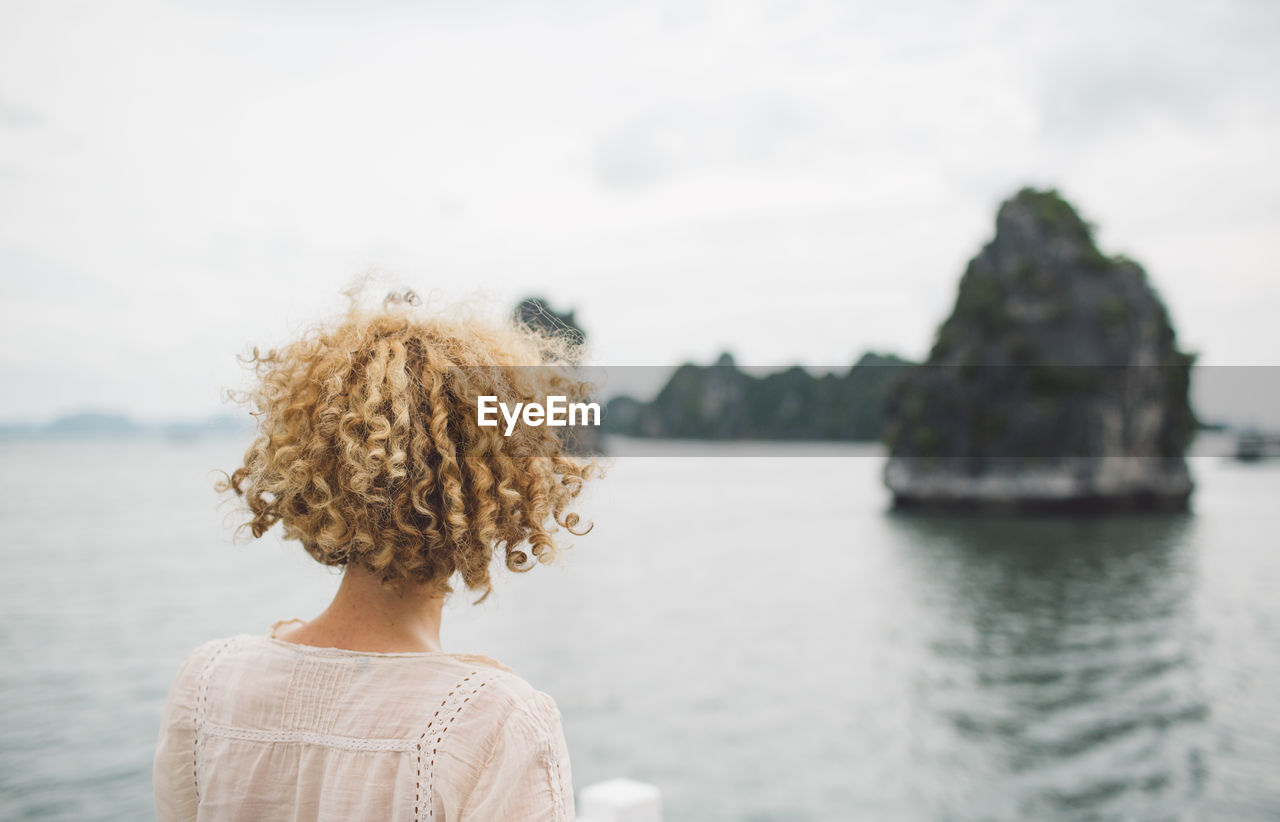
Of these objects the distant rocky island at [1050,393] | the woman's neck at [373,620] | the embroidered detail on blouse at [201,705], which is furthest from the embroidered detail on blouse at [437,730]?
the distant rocky island at [1050,393]

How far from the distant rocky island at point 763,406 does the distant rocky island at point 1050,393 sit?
77.9 metres

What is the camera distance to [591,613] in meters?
30.9

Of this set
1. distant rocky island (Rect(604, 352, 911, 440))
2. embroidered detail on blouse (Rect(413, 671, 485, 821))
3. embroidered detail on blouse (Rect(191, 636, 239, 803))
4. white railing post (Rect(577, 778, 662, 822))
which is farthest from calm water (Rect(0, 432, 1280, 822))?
distant rocky island (Rect(604, 352, 911, 440))

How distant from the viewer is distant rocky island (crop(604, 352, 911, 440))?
151m

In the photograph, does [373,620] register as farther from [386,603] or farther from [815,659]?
[815,659]

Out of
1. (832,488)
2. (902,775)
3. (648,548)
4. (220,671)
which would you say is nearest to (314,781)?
(220,671)

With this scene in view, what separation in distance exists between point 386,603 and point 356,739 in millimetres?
210

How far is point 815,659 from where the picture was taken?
2322 cm

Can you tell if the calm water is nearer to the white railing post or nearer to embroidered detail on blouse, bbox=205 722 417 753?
embroidered detail on blouse, bbox=205 722 417 753

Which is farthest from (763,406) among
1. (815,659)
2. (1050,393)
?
(815,659)

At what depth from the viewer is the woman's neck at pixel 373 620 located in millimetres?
1480

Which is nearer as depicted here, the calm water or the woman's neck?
the woman's neck

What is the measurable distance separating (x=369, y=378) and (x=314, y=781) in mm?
598

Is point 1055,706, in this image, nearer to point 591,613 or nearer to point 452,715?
point 591,613
